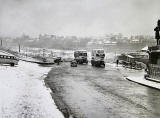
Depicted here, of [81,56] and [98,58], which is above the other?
[81,56]

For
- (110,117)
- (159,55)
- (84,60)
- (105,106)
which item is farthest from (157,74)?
(84,60)

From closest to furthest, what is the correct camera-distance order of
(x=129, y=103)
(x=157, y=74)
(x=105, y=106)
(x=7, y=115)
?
(x=7, y=115) → (x=105, y=106) → (x=129, y=103) → (x=157, y=74)

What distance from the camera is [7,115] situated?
1048cm

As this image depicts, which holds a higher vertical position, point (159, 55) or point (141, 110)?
point (159, 55)

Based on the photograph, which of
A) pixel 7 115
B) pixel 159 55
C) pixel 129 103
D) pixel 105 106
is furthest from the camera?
pixel 159 55

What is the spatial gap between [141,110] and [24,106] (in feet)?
18.5

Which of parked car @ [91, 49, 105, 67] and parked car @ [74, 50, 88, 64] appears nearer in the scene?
parked car @ [91, 49, 105, 67]

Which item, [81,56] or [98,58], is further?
[81,56]

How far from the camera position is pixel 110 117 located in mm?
11352

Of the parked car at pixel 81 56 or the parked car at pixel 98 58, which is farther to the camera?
the parked car at pixel 81 56

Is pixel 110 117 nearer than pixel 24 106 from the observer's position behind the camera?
Yes

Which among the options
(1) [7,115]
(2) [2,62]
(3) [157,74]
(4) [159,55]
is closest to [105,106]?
(1) [7,115]

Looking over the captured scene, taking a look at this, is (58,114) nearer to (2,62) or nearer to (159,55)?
(159,55)

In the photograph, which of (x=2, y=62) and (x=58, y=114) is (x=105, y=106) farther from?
(x=2, y=62)
